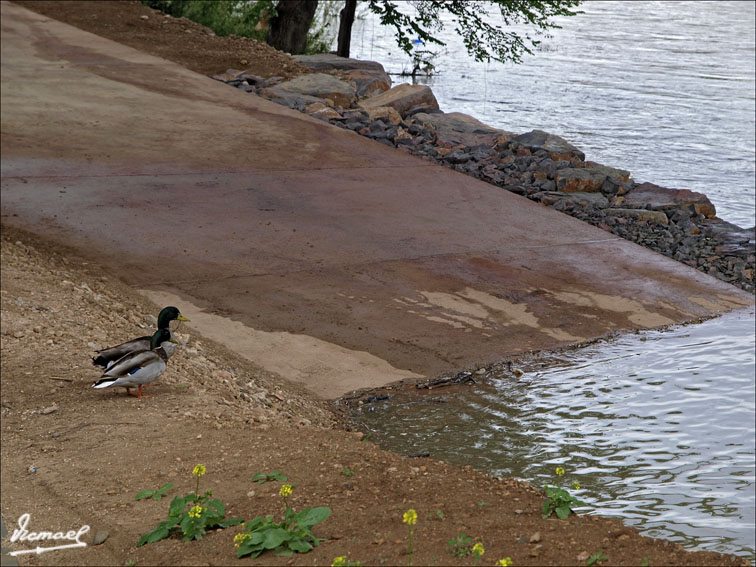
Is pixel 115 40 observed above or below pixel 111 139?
above

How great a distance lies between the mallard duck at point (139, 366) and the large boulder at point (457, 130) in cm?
888

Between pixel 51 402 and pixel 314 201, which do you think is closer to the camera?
pixel 51 402

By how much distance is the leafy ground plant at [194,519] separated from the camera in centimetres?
349

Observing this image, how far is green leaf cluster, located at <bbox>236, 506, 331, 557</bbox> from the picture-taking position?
10.6ft

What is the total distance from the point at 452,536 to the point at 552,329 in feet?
12.6

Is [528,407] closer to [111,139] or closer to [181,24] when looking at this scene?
[111,139]

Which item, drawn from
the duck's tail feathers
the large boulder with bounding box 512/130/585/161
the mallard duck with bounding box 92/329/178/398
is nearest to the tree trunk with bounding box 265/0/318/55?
the large boulder with bounding box 512/130/585/161

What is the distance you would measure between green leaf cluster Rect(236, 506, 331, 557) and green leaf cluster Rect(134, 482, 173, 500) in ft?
2.10

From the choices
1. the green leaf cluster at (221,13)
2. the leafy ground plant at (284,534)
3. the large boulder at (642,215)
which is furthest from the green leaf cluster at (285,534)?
the green leaf cluster at (221,13)

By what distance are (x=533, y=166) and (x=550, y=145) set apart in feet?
5.36

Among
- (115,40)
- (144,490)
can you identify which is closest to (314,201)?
(144,490)

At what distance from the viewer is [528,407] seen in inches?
228

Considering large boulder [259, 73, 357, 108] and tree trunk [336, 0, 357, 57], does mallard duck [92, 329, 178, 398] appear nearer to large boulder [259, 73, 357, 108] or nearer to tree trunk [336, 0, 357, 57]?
large boulder [259, 73, 357, 108]

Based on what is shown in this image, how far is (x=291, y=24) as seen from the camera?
19688mm
